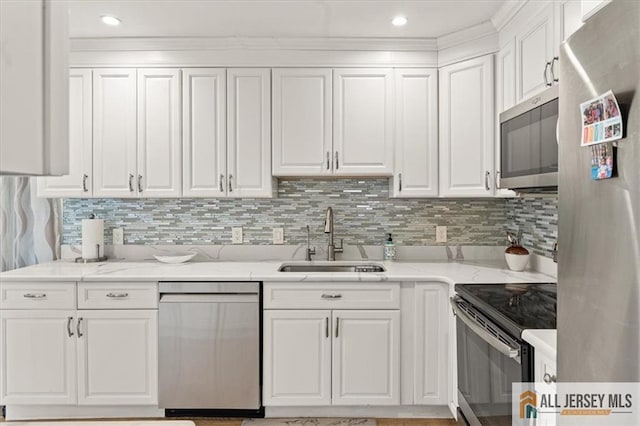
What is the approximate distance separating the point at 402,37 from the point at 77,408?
3.07m

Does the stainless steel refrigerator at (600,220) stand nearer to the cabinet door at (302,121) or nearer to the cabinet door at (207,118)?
the cabinet door at (302,121)

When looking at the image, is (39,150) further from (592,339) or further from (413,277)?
(413,277)

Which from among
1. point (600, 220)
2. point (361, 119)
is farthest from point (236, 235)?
point (600, 220)

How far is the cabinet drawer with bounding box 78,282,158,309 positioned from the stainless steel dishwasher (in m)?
0.08

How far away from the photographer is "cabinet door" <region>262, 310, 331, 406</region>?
2.66 metres

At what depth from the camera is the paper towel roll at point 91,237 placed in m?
3.11

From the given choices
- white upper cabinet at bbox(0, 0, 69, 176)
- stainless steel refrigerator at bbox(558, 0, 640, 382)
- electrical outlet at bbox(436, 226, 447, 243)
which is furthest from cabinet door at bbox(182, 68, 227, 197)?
white upper cabinet at bbox(0, 0, 69, 176)

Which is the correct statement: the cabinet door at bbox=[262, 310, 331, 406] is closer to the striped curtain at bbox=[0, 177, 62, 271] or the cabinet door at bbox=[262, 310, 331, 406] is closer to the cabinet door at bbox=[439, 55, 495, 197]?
the cabinet door at bbox=[439, 55, 495, 197]

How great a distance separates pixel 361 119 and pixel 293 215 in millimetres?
832

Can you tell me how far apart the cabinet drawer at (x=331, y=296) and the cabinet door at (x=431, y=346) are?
0.16 meters

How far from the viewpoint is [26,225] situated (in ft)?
10.6

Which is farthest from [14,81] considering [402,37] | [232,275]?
[402,37]

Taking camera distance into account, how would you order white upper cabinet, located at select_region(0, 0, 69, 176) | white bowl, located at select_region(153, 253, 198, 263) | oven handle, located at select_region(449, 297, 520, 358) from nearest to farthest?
white upper cabinet, located at select_region(0, 0, 69, 176)
oven handle, located at select_region(449, 297, 520, 358)
white bowl, located at select_region(153, 253, 198, 263)

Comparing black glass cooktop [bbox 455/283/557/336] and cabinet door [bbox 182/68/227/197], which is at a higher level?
cabinet door [bbox 182/68/227/197]
